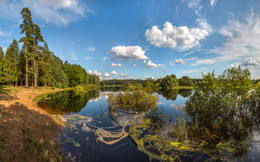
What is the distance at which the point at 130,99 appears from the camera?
60.5ft

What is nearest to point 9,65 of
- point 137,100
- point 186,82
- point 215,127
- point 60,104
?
point 60,104

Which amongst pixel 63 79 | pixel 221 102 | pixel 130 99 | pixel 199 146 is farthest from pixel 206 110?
pixel 63 79

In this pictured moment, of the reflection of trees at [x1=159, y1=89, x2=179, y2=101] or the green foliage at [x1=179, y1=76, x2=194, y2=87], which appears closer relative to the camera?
the reflection of trees at [x1=159, y1=89, x2=179, y2=101]

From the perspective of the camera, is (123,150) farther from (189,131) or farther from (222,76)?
(222,76)

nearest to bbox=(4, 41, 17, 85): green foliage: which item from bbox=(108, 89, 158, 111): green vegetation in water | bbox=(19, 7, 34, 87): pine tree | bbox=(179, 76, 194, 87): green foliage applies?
bbox=(19, 7, 34, 87): pine tree

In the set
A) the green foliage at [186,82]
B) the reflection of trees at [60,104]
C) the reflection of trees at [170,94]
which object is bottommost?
the reflection of trees at [170,94]

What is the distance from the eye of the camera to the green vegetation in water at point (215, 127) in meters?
6.14

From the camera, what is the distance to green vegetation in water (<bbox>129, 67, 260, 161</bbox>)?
6.14 meters

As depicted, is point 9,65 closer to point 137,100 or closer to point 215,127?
point 137,100

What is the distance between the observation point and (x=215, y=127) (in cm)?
843

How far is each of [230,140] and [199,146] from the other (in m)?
2.33

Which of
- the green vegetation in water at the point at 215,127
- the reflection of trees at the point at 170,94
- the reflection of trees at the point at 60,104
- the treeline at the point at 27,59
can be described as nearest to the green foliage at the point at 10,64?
the treeline at the point at 27,59

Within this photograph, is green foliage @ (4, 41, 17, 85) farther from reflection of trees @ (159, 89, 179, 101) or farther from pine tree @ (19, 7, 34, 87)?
reflection of trees @ (159, 89, 179, 101)

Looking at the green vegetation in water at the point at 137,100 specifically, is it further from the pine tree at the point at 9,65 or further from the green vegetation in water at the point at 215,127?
the pine tree at the point at 9,65
